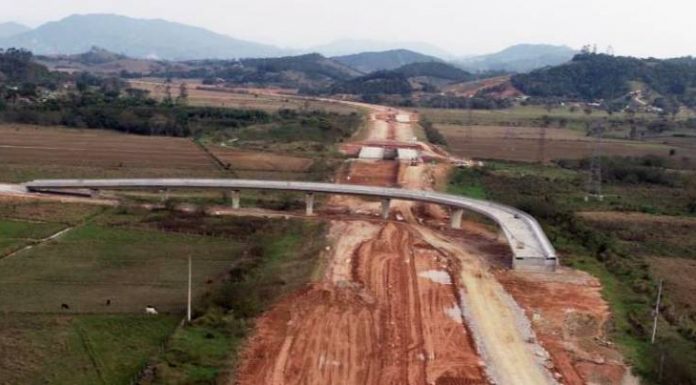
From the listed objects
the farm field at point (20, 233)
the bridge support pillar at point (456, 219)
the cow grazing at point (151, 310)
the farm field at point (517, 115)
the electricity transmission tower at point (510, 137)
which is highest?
the farm field at point (517, 115)

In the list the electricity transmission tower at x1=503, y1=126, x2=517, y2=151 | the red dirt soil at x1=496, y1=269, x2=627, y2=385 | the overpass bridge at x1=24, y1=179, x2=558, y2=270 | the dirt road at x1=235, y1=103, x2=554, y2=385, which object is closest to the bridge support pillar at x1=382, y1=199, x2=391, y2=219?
the overpass bridge at x1=24, y1=179, x2=558, y2=270

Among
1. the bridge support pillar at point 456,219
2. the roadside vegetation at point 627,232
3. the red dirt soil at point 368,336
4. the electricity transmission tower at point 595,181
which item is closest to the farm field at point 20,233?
the red dirt soil at point 368,336

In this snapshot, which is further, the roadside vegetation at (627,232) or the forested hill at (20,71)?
the forested hill at (20,71)

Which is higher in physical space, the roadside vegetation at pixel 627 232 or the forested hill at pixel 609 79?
the forested hill at pixel 609 79

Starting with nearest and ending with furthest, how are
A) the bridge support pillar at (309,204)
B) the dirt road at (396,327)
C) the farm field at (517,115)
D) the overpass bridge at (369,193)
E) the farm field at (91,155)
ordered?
the dirt road at (396,327) < the overpass bridge at (369,193) < the bridge support pillar at (309,204) < the farm field at (91,155) < the farm field at (517,115)

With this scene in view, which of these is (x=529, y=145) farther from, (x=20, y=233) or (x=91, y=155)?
(x=20, y=233)

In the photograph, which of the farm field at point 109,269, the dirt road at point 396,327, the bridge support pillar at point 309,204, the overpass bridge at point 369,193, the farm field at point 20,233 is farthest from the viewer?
the bridge support pillar at point 309,204

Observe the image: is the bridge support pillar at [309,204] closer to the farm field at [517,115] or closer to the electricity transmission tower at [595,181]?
the electricity transmission tower at [595,181]

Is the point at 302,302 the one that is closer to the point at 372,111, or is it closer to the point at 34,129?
the point at 34,129
